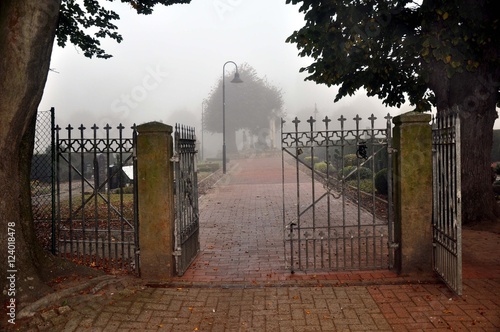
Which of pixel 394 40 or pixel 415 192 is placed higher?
pixel 394 40

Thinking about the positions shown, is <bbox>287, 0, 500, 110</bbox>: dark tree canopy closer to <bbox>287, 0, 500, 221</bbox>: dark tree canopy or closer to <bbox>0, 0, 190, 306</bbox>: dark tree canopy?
<bbox>287, 0, 500, 221</bbox>: dark tree canopy

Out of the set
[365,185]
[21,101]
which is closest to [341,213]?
[365,185]

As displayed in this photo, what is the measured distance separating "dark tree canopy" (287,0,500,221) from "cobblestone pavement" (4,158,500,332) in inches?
141

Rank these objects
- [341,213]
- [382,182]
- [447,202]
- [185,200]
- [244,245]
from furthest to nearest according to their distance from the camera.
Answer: [382,182] → [341,213] → [244,245] → [185,200] → [447,202]

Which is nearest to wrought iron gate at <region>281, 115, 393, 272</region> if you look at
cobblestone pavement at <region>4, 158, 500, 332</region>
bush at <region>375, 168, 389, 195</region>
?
bush at <region>375, 168, 389, 195</region>

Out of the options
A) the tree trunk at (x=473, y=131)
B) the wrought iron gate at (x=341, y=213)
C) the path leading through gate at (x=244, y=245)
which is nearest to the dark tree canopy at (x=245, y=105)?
the wrought iron gate at (x=341, y=213)

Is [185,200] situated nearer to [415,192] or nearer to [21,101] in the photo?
[21,101]

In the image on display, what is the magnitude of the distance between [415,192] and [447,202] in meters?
0.51

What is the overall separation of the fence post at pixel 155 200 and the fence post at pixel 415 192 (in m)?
3.39

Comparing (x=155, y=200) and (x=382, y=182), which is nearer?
(x=155, y=200)

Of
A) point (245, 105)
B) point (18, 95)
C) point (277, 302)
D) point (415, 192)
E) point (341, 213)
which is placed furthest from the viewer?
point (245, 105)

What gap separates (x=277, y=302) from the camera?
5.02m

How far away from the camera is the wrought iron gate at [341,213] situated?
5.82m

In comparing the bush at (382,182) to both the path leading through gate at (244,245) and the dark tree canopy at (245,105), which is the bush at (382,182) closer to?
the path leading through gate at (244,245)
